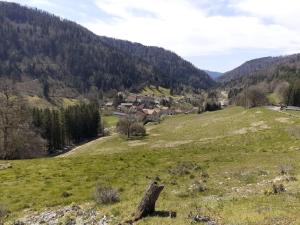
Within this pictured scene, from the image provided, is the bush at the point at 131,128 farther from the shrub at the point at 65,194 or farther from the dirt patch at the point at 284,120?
the shrub at the point at 65,194

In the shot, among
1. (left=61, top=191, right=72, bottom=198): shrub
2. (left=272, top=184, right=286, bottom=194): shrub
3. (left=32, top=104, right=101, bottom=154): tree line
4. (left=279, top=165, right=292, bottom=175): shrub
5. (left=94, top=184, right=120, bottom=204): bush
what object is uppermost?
(left=272, top=184, right=286, bottom=194): shrub

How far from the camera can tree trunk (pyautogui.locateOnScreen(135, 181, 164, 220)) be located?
19.3 meters

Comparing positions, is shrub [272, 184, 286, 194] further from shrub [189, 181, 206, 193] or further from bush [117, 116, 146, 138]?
bush [117, 116, 146, 138]

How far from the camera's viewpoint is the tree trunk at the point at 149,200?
1928cm

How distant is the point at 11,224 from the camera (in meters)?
22.8

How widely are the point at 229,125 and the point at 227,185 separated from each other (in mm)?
72199

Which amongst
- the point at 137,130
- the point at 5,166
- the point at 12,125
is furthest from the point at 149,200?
the point at 137,130

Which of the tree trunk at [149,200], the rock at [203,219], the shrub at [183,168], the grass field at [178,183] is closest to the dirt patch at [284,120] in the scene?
the grass field at [178,183]

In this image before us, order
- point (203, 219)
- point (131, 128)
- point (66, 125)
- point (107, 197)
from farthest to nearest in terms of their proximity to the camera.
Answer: point (66, 125) → point (131, 128) → point (107, 197) → point (203, 219)

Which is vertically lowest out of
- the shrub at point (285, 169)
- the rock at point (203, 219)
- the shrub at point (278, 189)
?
the shrub at point (285, 169)

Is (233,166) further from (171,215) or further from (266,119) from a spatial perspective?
(266,119)

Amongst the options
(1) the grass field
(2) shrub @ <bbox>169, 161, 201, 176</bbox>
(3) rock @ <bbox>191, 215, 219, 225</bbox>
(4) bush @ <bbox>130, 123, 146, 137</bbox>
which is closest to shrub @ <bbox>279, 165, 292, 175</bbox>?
(1) the grass field

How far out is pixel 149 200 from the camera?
1964 centimetres

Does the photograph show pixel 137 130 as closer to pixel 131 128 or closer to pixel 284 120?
pixel 131 128
